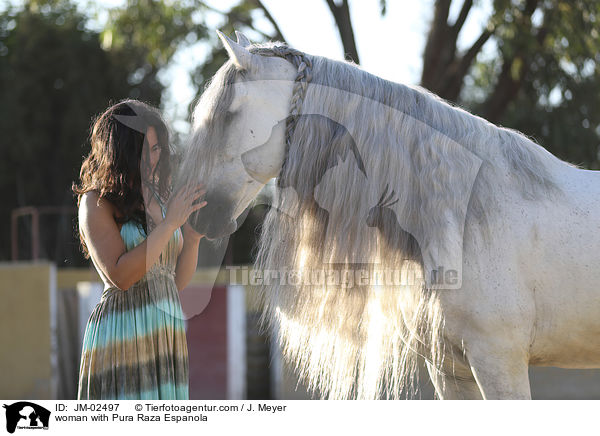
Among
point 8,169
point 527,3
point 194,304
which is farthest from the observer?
point 8,169

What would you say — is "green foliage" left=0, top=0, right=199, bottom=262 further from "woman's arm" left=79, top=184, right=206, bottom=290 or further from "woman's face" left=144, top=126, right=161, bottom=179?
"woman's arm" left=79, top=184, right=206, bottom=290

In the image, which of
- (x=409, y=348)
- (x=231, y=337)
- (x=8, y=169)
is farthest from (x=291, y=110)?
(x=8, y=169)

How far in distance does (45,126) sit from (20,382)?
1219 centimetres

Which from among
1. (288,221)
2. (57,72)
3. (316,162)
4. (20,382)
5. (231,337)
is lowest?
(20,382)

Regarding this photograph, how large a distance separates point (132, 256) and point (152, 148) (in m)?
0.40

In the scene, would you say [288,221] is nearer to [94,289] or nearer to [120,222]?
[120,222]

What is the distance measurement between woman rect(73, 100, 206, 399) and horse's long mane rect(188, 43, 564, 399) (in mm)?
257

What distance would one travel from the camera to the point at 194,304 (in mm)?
2674

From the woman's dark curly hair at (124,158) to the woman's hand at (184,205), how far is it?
17 centimetres

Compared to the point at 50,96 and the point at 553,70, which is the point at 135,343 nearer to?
the point at 553,70

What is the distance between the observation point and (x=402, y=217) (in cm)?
193

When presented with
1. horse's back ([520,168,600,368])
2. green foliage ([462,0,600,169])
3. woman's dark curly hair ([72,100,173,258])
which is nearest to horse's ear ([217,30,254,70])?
woman's dark curly hair ([72,100,173,258])
